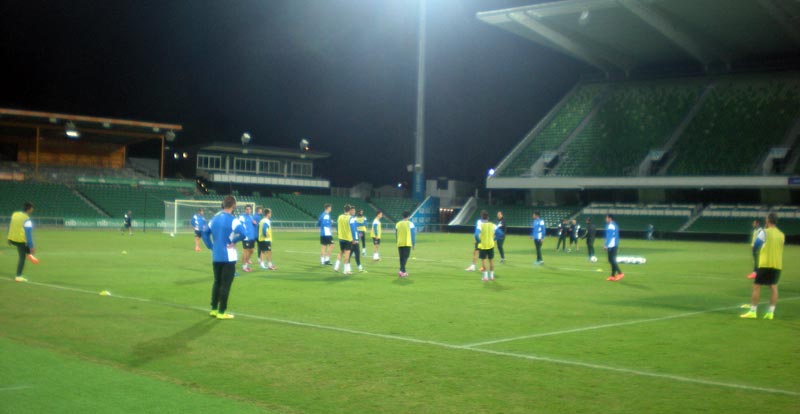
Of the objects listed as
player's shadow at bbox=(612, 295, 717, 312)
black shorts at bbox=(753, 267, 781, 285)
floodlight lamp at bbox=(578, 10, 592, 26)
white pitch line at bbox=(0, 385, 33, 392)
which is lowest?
white pitch line at bbox=(0, 385, 33, 392)

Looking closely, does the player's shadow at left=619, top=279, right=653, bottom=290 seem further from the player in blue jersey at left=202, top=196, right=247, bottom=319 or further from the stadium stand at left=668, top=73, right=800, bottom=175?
the stadium stand at left=668, top=73, right=800, bottom=175

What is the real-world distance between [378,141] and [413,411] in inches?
2695

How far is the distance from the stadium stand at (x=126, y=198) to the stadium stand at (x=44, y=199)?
1524 mm

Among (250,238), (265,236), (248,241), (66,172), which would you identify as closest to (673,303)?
(250,238)

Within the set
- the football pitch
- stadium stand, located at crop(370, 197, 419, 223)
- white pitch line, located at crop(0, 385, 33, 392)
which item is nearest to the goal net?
stadium stand, located at crop(370, 197, 419, 223)

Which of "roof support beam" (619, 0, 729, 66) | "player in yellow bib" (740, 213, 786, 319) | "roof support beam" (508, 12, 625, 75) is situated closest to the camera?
"player in yellow bib" (740, 213, 786, 319)

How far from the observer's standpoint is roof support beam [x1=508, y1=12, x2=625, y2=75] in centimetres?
5297

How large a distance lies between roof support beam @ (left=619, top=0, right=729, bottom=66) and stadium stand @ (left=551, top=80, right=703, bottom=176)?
413 centimetres

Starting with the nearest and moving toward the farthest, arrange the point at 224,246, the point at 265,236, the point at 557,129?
1. the point at 224,246
2. the point at 265,236
3. the point at 557,129

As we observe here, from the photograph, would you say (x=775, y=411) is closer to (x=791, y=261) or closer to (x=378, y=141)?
(x=791, y=261)

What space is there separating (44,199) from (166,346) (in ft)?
176

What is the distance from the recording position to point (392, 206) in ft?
249

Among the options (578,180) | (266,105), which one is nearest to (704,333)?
(578,180)

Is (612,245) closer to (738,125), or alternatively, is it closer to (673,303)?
(673,303)
